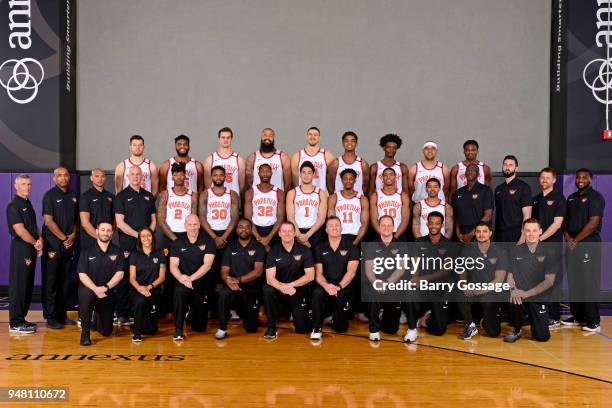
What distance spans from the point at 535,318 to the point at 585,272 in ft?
3.64

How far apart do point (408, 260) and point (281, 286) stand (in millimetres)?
1401

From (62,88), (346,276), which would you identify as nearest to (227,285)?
(346,276)

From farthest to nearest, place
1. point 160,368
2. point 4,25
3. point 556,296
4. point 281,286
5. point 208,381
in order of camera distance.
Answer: point 4,25 < point 556,296 < point 281,286 < point 160,368 < point 208,381

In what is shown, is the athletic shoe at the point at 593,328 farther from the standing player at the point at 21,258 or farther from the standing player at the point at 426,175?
the standing player at the point at 21,258

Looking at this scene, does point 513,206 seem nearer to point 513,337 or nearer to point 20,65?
point 513,337

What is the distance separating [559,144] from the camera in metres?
8.77

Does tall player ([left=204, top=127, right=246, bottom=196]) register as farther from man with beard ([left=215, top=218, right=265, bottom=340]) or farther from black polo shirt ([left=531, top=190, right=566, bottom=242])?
black polo shirt ([left=531, top=190, right=566, bottom=242])

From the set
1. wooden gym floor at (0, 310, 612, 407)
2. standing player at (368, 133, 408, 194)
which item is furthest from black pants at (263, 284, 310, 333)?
standing player at (368, 133, 408, 194)

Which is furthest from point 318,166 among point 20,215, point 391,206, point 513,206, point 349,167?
point 20,215

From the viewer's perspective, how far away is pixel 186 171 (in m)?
7.43

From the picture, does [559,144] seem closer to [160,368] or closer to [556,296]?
[556,296]

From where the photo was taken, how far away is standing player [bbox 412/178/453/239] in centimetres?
697

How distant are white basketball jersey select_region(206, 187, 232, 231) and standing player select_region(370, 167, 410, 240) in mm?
1615

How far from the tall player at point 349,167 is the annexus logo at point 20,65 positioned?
174 inches
